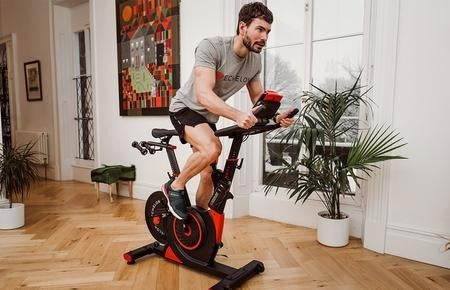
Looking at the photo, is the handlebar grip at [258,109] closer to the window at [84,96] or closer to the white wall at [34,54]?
the window at [84,96]

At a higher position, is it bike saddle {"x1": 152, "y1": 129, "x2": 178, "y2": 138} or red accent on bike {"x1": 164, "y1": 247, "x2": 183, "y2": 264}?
bike saddle {"x1": 152, "y1": 129, "x2": 178, "y2": 138}

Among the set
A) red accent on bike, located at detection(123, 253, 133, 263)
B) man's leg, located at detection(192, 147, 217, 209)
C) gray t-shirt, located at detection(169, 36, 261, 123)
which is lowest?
red accent on bike, located at detection(123, 253, 133, 263)

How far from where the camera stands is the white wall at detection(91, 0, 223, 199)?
3.23 meters

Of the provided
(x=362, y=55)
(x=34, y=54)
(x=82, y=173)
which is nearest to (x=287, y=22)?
(x=362, y=55)

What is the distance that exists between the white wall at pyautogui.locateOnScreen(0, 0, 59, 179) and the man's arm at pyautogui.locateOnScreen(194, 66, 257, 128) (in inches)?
149

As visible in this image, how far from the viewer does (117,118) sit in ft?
12.8

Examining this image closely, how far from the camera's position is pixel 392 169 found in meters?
2.18

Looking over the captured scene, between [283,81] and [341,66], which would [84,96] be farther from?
[341,66]

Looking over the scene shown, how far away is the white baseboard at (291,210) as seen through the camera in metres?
2.54

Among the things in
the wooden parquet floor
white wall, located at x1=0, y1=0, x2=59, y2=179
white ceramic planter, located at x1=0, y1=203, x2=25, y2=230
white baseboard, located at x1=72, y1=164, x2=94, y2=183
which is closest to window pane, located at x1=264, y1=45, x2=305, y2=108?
the wooden parquet floor

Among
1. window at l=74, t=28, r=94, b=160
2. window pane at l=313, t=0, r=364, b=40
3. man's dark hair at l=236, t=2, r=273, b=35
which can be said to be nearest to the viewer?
man's dark hair at l=236, t=2, r=273, b=35

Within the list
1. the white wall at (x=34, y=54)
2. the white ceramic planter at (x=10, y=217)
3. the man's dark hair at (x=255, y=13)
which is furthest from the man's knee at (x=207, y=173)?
the white wall at (x=34, y=54)

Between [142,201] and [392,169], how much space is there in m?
2.53

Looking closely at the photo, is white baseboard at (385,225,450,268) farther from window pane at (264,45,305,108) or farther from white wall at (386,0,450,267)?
window pane at (264,45,305,108)
